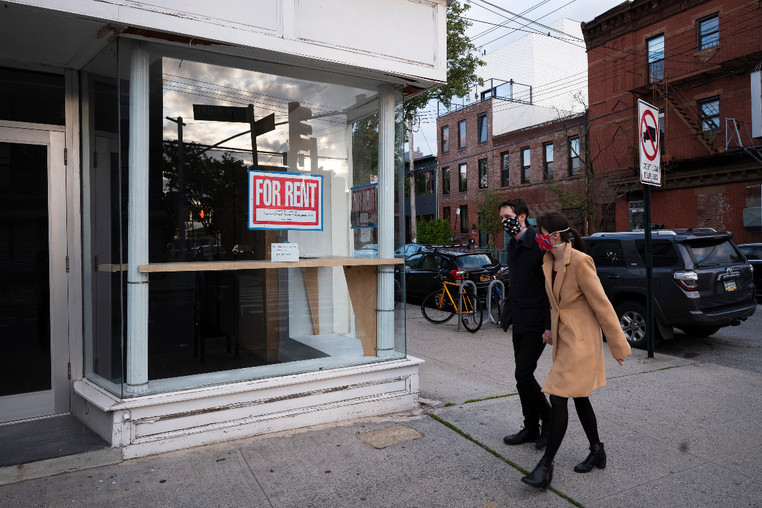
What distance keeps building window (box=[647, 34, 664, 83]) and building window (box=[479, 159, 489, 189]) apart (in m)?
13.7

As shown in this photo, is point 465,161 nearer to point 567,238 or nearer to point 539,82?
point 539,82

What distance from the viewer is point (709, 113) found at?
22.3 metres

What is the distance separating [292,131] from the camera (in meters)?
5.48

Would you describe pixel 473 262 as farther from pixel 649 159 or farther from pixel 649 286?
pixel 649 159

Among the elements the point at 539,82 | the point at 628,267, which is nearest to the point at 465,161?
the point at 539,82

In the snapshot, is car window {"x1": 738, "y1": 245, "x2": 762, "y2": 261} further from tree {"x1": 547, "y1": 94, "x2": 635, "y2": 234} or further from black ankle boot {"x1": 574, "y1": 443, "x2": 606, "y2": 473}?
black ankle boot {"x1": 574, "y1": 443, "x2": 606, "y2": 473}

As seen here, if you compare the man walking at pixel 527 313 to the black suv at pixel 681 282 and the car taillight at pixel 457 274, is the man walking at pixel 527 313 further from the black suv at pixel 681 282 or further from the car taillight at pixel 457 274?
the car taillight at pixel 457 274

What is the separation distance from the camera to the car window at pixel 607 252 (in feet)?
30.9

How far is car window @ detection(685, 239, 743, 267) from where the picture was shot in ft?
27.9

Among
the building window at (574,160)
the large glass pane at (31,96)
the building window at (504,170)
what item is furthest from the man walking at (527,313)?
the building window at (504,170)

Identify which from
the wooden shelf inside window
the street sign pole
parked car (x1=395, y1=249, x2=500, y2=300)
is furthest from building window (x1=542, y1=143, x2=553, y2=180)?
the wooden shelf inside window

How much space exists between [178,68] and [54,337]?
2.59 metres

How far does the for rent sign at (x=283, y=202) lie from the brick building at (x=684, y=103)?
61.1 feet

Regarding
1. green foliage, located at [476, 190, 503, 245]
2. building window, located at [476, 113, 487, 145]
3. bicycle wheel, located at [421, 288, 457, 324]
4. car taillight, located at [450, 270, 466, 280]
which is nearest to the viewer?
bicycle wheel, located at [421, 288, 457, 324]
